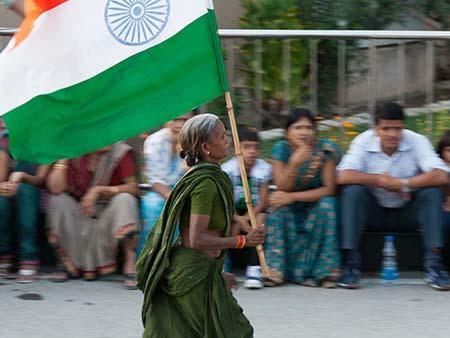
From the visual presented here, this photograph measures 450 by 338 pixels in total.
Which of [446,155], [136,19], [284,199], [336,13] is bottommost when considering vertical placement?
[284,199]

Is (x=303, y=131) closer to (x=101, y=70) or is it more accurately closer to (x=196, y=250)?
(x=101, y=70)

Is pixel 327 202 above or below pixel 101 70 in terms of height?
below

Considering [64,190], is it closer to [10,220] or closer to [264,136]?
[10,220]

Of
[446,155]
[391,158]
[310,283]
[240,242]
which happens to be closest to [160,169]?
[310,283]

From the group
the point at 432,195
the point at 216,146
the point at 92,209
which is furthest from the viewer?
the point at 92,209

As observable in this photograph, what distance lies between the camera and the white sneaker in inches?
305

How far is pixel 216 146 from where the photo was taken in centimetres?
514

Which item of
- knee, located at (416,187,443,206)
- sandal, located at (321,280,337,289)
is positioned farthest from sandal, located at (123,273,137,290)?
knee, located at (416,187,443,206)

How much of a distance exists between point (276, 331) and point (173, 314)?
5.49 ft

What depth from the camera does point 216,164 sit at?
5141 mm

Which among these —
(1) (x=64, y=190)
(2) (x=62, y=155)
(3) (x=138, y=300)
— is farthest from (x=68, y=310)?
(2) (x=62, y=155)

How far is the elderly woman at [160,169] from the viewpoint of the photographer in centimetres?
777

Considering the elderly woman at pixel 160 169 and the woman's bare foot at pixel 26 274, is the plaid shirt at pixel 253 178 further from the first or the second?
the woman's bare foot at pixel 26 274

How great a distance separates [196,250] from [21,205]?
119 inches
